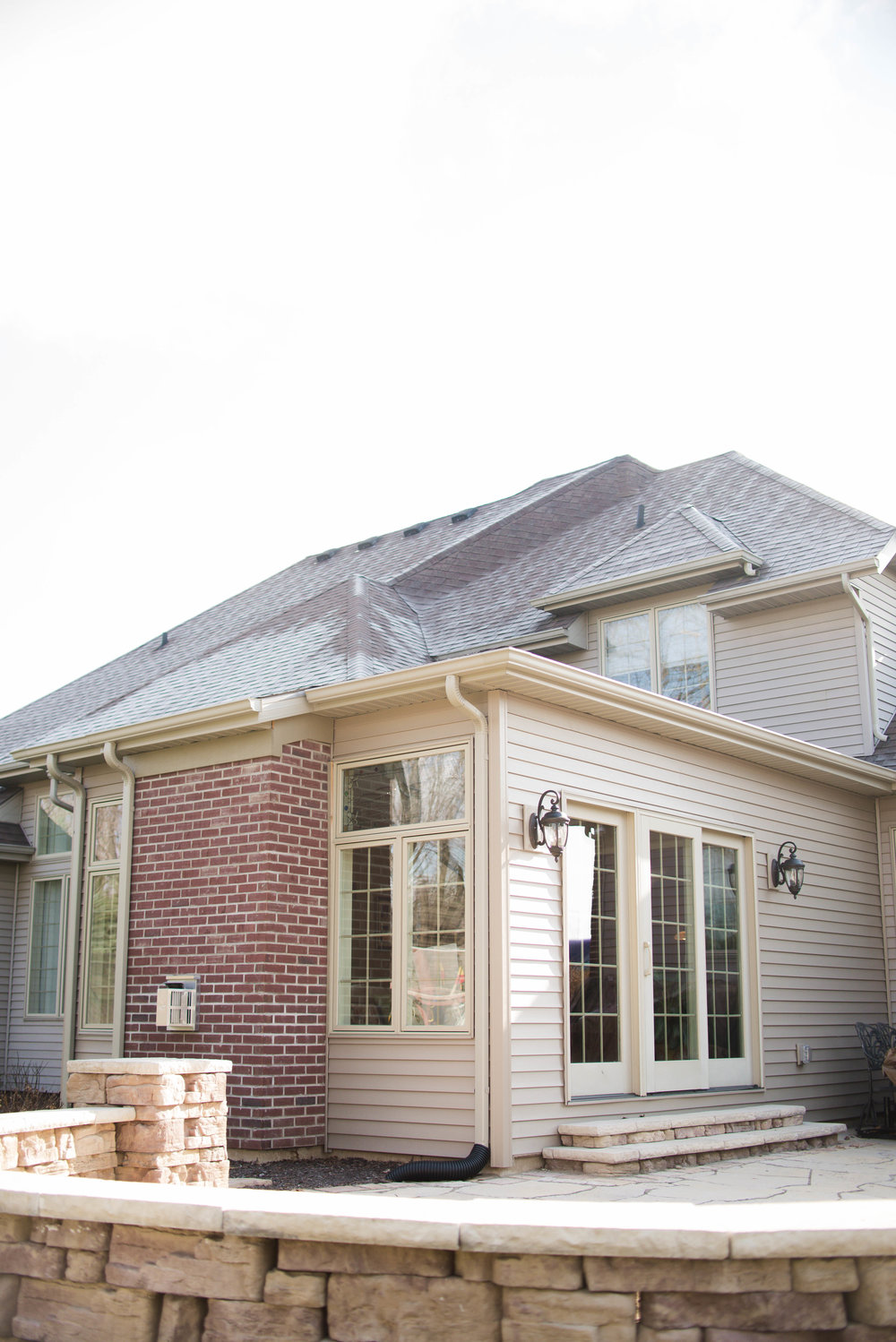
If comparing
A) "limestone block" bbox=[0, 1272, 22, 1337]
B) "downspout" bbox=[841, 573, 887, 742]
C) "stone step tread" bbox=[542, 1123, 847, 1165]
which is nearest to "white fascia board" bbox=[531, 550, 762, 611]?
"downspout" bbox=[841, 573, 887, 742]

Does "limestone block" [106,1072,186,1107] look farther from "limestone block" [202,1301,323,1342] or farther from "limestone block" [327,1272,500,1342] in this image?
"limestone block" [327,1272,500,1342]

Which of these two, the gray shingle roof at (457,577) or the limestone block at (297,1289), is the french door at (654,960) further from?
the limestone block at (297,1289)

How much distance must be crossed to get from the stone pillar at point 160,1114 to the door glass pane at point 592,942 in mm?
2447

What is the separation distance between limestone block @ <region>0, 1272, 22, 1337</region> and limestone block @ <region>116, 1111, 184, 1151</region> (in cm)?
174

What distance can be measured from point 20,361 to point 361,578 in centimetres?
817

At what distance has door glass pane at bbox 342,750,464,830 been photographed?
745cm

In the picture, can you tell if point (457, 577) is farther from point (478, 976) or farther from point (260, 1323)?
point (260, 1323)

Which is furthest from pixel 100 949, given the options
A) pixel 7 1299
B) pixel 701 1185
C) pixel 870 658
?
pixel 870 658

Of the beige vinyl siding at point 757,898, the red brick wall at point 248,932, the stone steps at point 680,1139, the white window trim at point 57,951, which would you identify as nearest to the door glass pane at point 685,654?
the beige vinyl siding at point 757,898

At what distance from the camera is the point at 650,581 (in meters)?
11.7

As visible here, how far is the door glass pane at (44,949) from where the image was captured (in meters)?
11.9

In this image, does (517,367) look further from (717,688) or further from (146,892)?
(146,892)

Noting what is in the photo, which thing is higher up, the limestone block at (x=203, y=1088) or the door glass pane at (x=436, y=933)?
the door glass pane at (x=436, y=933)

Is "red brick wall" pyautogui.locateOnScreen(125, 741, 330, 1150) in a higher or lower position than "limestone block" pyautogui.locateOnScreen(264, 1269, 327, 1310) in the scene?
higher
